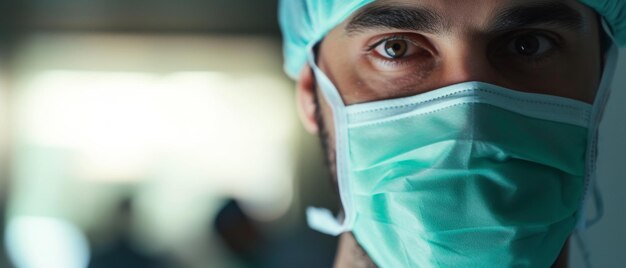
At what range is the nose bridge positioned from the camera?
0.80 meters

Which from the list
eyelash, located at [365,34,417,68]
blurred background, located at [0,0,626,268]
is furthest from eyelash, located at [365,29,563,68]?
blurred background, located at [0,0,626,268]

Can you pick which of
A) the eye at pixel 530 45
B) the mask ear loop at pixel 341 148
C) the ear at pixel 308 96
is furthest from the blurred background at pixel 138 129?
the eye at pixel 530 45

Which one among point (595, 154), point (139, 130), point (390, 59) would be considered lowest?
point (139, 130)

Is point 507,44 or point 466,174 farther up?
point 507,44

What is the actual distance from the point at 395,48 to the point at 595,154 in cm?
30

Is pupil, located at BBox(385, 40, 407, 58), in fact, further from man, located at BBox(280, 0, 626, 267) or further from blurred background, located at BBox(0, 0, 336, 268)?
blurred background, located at BBox(0, 0, 336, 268)

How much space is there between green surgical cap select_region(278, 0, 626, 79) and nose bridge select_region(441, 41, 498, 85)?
129 mm

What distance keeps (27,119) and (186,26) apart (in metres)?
0.58

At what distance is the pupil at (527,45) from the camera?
85cm

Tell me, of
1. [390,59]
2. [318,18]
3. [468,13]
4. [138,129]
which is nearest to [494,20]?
[468,13]

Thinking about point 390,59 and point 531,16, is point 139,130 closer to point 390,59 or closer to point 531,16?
point 390,59

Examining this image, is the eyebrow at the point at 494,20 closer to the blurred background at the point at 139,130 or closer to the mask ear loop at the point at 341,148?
the mask ear loop at the point at 341,148

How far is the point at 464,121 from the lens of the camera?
30.5 inches

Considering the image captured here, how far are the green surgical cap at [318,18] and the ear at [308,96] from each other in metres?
0.03
